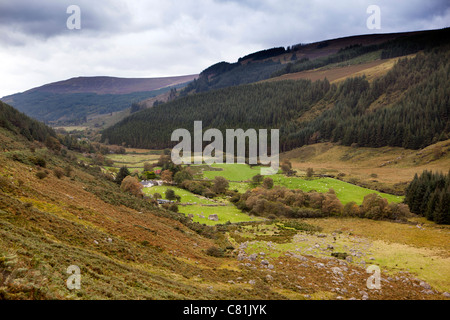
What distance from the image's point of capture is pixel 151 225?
1293 inches

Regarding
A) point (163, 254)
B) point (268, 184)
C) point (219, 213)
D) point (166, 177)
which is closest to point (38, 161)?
point (163, 254)

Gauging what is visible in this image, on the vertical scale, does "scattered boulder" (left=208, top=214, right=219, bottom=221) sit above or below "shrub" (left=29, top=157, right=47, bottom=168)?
below

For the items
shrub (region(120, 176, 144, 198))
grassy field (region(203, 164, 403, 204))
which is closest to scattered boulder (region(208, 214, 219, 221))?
shrub (region(120, 176, 144, 198))

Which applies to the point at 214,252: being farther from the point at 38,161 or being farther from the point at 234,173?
the point at 234,173

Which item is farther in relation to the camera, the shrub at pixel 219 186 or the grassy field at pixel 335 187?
the shrub at pixel 219 186

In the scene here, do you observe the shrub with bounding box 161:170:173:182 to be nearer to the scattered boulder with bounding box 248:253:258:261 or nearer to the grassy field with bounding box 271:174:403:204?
the grassy field with bounding box 271:174:403:204

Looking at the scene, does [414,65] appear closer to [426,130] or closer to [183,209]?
[426,130]

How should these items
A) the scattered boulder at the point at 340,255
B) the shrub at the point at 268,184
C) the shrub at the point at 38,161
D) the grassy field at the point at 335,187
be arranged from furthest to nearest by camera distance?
1. the shrub at the point at 268,184
2. the grassy field at the point at 335,187
3. the shrub at the point at 38,161
4. the scattered boulder at the point at 340,255

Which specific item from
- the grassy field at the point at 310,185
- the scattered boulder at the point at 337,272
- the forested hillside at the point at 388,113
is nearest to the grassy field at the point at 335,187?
the grassy field at the point at 310,185

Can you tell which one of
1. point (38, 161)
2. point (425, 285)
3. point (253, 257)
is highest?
point (38, 161)

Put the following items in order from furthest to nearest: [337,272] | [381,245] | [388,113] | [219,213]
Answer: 1. [388,113]
2. [219,213]
3. [381,245]
4. [337,272]

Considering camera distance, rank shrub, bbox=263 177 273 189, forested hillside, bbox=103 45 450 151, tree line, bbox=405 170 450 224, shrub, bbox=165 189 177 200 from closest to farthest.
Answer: tree line, bbox=405 170 450 224, shrub, bbox=165 189 177 200, shrub, bbox=263 177 273 189, forested hillside, bbox=103 45 450 151

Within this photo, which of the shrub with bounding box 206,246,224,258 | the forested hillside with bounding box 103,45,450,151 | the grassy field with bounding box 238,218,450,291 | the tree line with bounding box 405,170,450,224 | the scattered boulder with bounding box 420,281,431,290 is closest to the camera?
the scattered boulder with bounding box 420,281,431,290

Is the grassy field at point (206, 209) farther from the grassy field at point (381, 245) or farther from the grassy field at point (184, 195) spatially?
the grassy field at point (381, 245)
